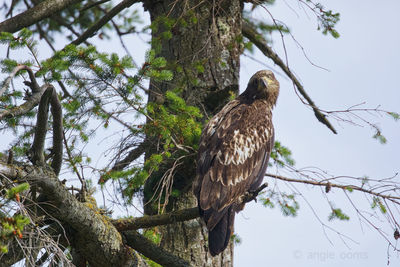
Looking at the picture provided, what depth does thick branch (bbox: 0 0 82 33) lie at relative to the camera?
18.1ft

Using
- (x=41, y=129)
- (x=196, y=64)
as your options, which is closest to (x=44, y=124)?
(x=41, y=129)

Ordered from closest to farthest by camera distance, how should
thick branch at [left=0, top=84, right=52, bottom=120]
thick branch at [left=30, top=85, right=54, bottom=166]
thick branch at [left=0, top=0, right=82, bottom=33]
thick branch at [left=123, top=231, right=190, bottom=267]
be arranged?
thick branch at [left=0, top=84, right=52, bottom=120]
thick branch at [left=30, top=85, right=54, bottom=166]
thick branch at [left=123, top=231, right=190, bottom=267]
thick branch at [left=0, top=0, right=82, bottom=33]

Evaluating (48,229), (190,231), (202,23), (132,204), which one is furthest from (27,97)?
(202,23)

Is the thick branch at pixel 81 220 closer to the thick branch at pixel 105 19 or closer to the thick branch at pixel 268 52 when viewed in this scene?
the thick branch at pixel 105 19

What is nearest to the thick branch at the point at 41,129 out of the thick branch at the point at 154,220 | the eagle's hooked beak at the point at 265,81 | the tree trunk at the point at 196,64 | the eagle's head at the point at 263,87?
the thick branch at the point at 154,220

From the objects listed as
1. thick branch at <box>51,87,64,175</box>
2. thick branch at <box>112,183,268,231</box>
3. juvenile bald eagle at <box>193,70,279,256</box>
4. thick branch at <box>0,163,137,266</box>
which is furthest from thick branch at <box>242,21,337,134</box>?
thick branch at <box>51,87,64,175</box>

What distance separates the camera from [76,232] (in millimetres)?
4664

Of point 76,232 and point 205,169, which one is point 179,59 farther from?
point 76,232

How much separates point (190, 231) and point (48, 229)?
1.68 metres

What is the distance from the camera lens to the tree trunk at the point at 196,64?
19.0 feet

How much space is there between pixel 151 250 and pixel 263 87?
263cm

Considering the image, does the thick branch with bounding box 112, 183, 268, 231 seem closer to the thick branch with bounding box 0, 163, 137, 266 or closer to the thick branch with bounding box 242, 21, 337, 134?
the thick branch with bounding box 0, 163, 137, 266

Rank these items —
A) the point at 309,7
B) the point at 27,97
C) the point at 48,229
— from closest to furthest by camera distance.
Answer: the point at 27,97 → the point at 48,229 → the point at 309,7

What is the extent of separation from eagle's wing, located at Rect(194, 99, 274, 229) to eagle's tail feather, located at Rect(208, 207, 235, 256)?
7 centimetres
